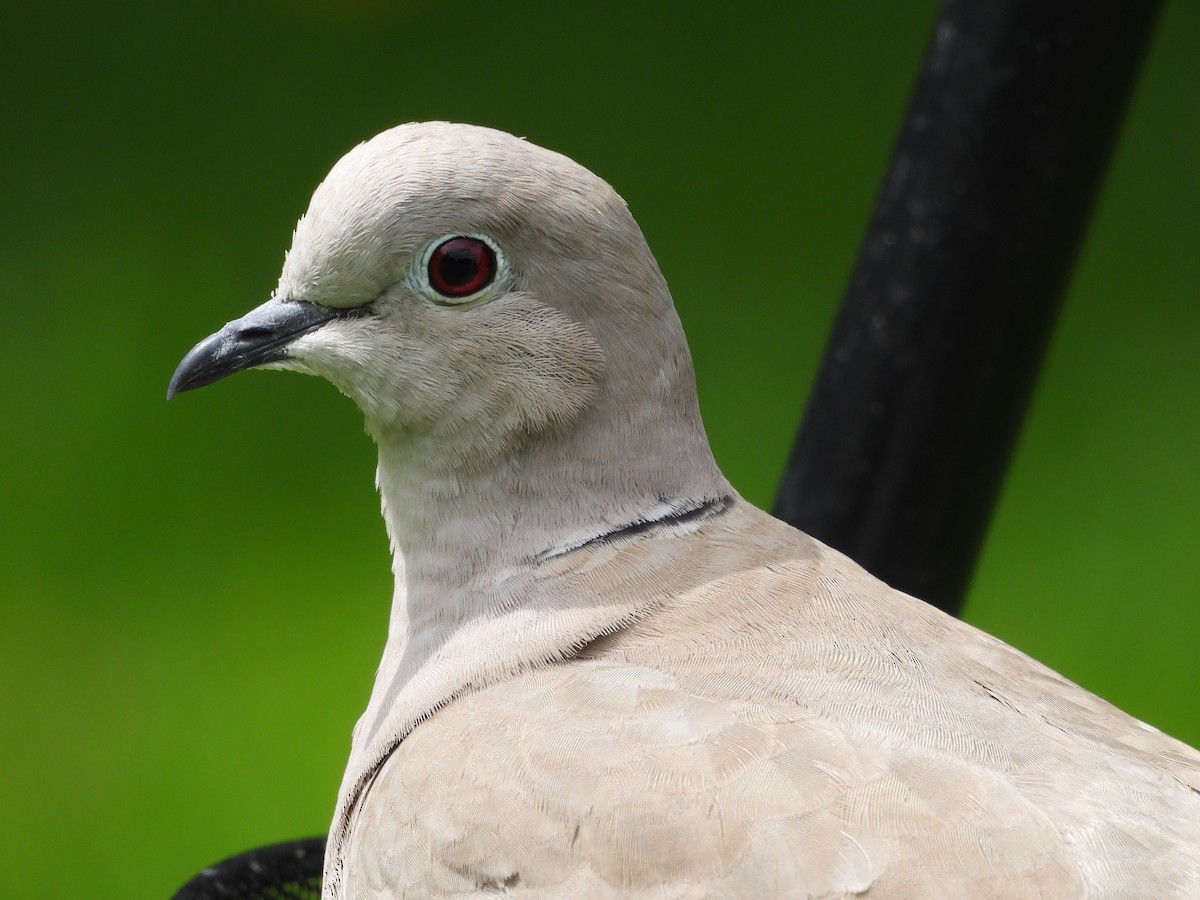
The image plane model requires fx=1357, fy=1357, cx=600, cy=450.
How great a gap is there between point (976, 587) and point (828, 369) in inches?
60.2

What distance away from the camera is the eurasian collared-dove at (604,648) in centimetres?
89

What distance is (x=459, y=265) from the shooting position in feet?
3.77

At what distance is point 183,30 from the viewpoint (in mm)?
2896

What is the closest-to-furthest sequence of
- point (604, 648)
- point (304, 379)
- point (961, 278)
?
point (604, 648)
point (961, 278)
point (304, 379)

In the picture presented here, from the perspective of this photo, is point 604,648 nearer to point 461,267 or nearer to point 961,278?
Result: point 461,267

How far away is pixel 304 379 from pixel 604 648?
2015 mm

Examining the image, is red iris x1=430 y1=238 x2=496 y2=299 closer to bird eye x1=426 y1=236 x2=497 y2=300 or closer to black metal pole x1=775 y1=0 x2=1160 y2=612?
bird eye x1=426 y1=236 x2=497 y2=300

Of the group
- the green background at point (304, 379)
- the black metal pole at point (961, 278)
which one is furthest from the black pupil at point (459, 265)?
the green background at point (304, 379)

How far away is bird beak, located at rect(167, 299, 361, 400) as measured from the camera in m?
1.19

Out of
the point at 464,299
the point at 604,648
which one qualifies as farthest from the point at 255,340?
the point at 604,648

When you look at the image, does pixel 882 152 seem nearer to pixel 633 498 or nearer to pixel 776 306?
pixel 776 306

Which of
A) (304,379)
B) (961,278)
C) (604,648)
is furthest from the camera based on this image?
(304,379)

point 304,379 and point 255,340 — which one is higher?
point 255,340

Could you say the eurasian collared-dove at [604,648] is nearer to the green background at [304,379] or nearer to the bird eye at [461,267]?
the bird eye at [461,267]
